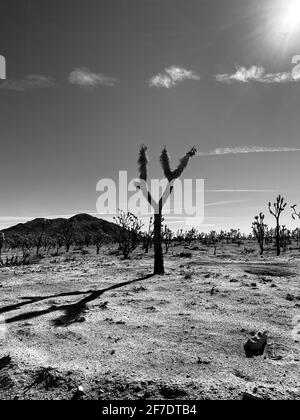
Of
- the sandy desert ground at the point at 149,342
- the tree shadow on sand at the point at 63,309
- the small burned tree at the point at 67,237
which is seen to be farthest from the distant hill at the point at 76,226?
the sandy desert ground at the point at 149,342

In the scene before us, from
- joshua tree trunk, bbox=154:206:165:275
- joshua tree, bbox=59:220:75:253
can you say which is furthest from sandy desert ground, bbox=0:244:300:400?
joshua tree, bbox=59:220:75:253

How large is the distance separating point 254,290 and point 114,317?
3.68 m

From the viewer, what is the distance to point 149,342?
4234mm

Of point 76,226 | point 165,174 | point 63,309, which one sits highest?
point 165,174

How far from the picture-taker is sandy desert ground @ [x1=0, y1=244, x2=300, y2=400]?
3055 millimetres

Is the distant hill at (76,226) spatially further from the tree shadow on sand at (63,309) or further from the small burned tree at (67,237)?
the tree shadow on sand at (63,309)

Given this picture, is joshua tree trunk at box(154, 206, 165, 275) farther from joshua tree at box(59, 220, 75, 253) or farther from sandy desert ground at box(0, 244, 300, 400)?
joshua tree at box(59, 220, 75, 253)

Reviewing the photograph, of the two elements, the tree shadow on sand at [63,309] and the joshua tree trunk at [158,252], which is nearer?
the tree shadow on sand at [63,309]

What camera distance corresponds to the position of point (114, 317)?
5484mm

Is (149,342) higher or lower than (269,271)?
lower

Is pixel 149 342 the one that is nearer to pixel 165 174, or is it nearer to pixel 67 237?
pixel 165 174

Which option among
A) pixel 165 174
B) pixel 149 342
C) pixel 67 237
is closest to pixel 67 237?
pixel 67 237

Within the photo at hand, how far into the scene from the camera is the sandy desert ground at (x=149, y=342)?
3.05 metres
